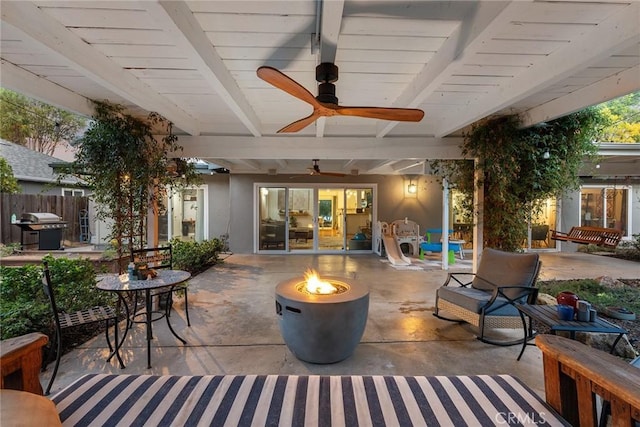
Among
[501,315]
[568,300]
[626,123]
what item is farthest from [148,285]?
[626,123]

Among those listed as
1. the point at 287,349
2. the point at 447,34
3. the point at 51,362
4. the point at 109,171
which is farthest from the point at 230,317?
the point at 447,34

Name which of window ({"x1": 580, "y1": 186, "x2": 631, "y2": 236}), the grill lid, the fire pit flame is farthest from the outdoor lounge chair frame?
the grill lid

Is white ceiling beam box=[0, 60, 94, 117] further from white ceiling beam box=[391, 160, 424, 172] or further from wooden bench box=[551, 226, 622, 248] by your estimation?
wooden bench box=[551, 226, 622, 248]

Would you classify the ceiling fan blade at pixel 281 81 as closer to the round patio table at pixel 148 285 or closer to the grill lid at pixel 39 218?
the round patio table at pixel 148 285

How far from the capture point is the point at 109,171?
Answer: 11.5ft

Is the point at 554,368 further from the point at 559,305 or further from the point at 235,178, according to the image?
the point at 235,178

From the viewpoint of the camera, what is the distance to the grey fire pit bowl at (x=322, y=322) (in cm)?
242

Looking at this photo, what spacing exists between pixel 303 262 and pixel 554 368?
20.8 ft

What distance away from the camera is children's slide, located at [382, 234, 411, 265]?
725 centimetres

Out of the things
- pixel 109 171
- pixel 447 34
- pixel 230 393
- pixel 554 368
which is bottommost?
pixel 230 393

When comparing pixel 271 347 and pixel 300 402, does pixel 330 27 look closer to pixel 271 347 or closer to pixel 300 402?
pixel 300 402

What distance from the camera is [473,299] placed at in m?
3.19

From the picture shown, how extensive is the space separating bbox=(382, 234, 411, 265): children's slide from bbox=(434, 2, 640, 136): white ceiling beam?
181 inches

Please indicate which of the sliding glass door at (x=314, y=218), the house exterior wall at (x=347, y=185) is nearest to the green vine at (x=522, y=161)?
the house exterior wall at (x=347, y=185)
